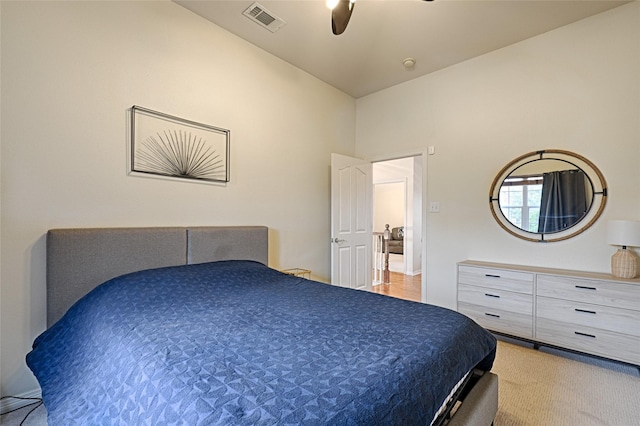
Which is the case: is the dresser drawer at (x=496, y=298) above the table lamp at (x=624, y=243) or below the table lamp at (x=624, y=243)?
below

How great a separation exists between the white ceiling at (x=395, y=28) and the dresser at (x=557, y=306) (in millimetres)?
2216

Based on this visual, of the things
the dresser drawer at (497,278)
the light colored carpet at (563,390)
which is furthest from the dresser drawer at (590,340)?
the dresser drawer at (497,278)

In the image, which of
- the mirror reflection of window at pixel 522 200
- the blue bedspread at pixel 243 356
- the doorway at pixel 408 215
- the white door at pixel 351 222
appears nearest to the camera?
the blue bedspread at pixel 243 356

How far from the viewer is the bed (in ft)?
2.79

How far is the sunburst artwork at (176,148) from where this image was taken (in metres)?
2.13

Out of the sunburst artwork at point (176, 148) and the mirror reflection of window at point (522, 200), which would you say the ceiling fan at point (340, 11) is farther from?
the mirror reflection of window at point (522, 200)

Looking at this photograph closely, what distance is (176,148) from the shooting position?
2.33m

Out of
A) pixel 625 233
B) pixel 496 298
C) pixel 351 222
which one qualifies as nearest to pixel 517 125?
pixel 625 233

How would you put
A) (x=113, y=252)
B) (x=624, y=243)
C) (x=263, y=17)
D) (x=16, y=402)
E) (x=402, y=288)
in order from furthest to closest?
(x=402, y=288), (x=263, y=17), (x=624, y=243), (x=113, y=252), (x=16, y=402)

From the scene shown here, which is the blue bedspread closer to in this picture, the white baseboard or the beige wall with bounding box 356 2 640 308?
the white baseboard

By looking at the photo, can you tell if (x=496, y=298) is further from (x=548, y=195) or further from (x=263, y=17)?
(x=263, y=17)

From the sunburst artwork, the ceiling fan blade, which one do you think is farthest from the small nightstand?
the ceiling fan blade

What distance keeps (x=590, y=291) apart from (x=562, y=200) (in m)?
0.84

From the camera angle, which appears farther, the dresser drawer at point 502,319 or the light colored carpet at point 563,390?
the dresser drawer at point 502,319
